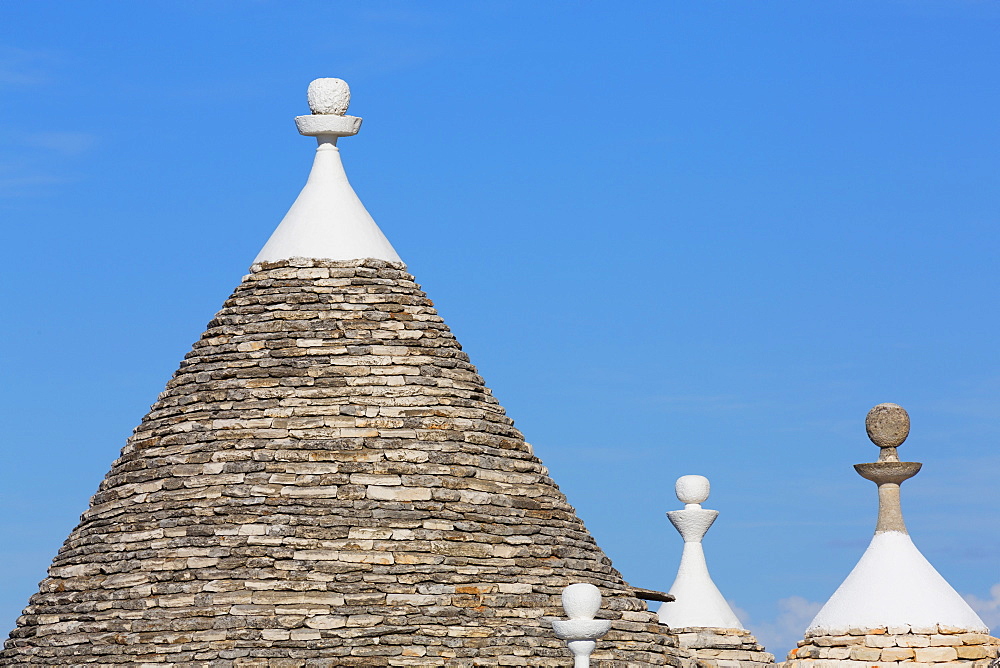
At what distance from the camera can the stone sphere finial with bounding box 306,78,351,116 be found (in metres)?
26.9

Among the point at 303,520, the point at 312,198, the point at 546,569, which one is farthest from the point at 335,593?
the point at 312,198

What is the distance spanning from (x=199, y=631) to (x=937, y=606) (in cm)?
810

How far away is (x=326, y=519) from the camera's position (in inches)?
945

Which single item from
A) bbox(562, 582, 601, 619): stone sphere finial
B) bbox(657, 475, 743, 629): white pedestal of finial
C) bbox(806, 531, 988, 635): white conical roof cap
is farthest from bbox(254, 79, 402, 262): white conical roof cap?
bbox(806, 531, 988, 635): white conical roof cap

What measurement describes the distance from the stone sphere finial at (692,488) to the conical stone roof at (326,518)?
434 cm

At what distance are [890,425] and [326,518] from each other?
6717 mm

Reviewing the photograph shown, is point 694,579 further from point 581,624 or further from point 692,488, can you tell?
point 581,624

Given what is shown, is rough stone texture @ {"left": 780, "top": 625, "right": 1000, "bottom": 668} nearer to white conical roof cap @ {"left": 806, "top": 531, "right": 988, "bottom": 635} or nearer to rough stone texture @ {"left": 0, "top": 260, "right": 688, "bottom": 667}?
white conical roof cap @ {"left": 806, "top": 531, "right": 988, "bottom": 635}

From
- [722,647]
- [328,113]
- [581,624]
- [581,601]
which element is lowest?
[581,624]

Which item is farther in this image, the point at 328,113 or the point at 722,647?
the point at 722,647

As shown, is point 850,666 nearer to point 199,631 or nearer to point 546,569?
point 546,569

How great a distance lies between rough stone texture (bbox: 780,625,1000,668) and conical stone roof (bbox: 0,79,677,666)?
6.52 feet

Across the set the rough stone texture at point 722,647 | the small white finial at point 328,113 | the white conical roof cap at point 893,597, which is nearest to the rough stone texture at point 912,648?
the white conical roof cap at point 893,597

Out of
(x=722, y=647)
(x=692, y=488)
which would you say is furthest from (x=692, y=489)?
(x=722, y=647)
